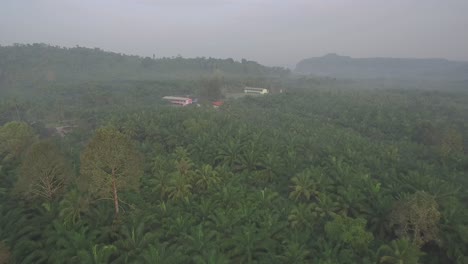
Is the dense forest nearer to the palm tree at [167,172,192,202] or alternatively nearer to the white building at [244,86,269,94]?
the palm tree at [167,172,192,202]

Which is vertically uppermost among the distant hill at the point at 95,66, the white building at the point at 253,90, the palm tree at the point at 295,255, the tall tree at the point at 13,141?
the distant hill at the point at 95,66

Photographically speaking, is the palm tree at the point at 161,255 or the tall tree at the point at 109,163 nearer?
the palm tree at the point at 161,255

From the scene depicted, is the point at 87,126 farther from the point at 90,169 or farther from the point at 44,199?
the point at 90,169

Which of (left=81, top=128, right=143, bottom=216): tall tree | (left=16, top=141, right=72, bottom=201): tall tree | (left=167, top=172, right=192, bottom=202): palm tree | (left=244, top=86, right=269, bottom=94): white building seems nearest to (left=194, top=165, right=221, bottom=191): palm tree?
(left=167, top=172, right=192, bottom=202): palm tree

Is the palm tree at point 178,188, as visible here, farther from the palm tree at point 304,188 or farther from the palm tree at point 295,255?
the palm tree at point 295,255

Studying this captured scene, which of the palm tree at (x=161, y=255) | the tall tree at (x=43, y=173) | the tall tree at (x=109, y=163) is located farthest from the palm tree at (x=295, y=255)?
the tall tree at (x=43, y=173)

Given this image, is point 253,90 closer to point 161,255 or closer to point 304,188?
point 304,188

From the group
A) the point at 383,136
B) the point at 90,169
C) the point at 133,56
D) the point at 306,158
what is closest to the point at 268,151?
the point at 306,158
